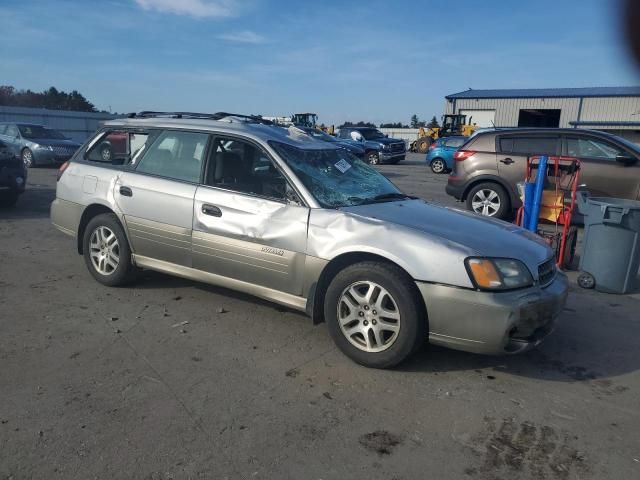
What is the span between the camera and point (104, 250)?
16.7ft

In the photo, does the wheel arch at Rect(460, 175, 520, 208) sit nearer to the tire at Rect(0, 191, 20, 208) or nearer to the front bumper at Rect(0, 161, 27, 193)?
the front bumper at Rect(0, 161, 27, 193)

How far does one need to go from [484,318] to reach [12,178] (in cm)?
901

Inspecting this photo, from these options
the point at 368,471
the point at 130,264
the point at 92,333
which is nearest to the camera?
the point at 368,471

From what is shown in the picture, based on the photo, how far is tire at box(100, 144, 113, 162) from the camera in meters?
5.24

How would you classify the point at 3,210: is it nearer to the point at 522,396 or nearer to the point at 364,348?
the point at 364,348

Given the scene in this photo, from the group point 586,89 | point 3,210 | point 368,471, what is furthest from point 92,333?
point 586,89

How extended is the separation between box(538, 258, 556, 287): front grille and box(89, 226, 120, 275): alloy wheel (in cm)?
367

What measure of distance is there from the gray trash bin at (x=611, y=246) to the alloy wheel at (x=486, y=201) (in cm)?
371

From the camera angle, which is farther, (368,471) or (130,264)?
(130,264)

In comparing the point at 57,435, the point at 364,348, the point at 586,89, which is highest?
the point at 586,89

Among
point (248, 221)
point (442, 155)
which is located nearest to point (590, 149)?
point (248, 221)

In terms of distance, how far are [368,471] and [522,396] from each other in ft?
4.32

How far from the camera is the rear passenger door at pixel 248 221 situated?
13.0ft

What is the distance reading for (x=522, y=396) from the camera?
335 centimetres
